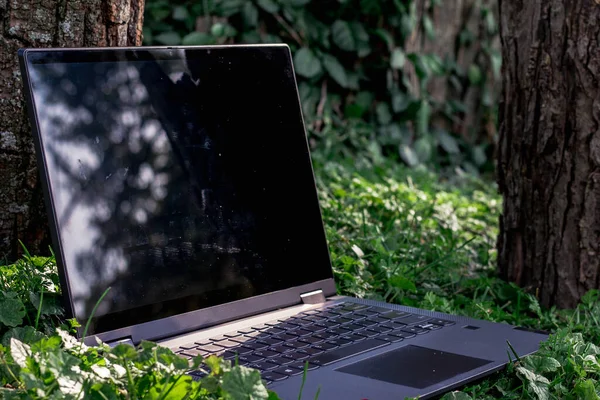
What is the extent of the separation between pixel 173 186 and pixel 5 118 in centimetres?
50

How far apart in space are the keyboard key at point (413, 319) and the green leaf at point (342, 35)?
2740mm

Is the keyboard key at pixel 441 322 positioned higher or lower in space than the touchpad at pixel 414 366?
lower

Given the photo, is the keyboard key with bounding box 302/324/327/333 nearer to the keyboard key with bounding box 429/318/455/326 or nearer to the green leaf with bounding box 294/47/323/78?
the keyboard key with bounding box 429/318/455/326

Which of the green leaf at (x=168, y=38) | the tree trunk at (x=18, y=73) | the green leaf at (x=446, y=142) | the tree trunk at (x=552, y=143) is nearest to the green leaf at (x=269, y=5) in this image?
the green leaf at (x=168, y=38)

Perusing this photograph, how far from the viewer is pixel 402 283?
2.07 metres

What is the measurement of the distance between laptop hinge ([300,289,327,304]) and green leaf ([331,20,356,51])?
265cm

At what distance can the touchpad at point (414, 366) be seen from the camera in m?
1.30

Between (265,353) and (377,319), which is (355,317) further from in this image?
(265,353)

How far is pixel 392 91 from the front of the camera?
443 centimetres

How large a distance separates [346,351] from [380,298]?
63cm

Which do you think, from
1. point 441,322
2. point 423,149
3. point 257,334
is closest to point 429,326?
point 441,322

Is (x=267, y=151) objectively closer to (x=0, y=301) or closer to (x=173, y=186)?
(x=173, y=186)

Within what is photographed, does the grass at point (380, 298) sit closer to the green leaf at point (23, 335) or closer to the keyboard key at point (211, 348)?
the green leaf at point (23, 335)

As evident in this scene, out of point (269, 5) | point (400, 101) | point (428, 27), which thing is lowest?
point (400, 101)
